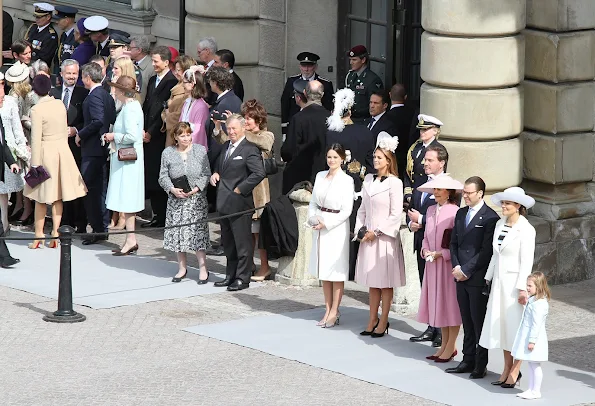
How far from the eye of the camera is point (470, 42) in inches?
571

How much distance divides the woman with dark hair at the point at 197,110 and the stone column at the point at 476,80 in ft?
8.36

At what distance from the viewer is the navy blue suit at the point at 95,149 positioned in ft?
53.6


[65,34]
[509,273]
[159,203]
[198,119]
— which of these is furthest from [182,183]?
[65,34]

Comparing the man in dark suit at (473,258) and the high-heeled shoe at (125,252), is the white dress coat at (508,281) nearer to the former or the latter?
the man in dark suit at (473,258)

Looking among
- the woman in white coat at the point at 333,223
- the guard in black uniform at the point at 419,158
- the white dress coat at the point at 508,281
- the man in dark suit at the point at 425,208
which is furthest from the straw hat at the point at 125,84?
the white dress coat at the point at 508,281

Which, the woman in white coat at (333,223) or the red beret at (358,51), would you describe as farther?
the red beret at (358,51)

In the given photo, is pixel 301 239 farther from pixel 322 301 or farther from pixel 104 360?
pixel 104 360

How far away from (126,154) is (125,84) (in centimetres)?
73

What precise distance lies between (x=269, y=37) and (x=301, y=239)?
15.3ft

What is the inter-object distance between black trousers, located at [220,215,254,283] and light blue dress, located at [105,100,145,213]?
1.71 meters

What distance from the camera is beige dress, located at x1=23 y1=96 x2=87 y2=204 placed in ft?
52.2

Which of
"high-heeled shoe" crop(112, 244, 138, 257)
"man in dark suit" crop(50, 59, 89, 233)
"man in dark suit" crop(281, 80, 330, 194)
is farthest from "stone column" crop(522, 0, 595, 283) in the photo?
"man in dark suit" crop(50, 59, 89, 233)

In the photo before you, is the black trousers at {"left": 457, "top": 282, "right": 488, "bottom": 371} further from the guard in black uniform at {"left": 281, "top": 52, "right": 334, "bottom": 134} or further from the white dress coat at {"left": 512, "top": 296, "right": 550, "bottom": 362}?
the guard in black uniform at {"left": 281, "top": 52, "right": 334, "bottom": 134}

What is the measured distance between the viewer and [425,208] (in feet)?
41.4
